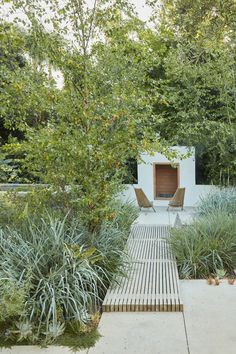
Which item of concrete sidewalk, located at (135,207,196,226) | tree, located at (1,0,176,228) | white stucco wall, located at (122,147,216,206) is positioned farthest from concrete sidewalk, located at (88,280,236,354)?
white stucco wall, located at (122,147,216,206)

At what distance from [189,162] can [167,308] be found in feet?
23.4

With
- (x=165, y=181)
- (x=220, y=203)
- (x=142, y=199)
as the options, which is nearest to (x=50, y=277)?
(x=220, y=203)

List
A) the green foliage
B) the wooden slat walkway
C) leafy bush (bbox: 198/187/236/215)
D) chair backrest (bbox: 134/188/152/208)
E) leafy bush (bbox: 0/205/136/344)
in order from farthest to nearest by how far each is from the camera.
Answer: chair backrest (bbox: 134/188/152/208) < leafy bush (bbox: 198/187/236/215) < the wooden slat walkway < leafy bush (bbox: 0/205/136/344) < the green foliage

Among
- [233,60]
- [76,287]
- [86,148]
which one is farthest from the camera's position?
[233,60]

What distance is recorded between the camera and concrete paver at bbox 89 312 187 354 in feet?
8.97

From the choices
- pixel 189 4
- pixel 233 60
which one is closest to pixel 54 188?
pixel 233 60

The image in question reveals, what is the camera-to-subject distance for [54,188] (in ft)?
14.6

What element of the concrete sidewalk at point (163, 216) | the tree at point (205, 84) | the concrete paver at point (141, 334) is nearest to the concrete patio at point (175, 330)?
the concrete paver at point (141, 334)

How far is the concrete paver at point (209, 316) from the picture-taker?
2.75 m

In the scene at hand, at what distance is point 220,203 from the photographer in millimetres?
7430

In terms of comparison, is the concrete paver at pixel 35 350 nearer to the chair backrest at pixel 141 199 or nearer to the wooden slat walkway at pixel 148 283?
the wooden slat walkway at pixel 148 283

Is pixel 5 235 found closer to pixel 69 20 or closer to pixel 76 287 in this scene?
pixel 76 287

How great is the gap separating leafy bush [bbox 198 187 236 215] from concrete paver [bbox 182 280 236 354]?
3079 millimetres

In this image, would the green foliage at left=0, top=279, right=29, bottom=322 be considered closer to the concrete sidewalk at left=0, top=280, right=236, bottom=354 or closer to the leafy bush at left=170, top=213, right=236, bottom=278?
the concrete sidewalk at left=0, top=280, right=236, bottom=354
